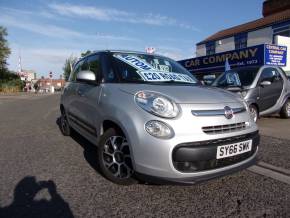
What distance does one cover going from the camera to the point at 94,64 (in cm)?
479

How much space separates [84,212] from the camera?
2.92 m

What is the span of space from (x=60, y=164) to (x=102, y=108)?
1212 mm

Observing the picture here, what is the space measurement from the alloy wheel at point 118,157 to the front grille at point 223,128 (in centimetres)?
86

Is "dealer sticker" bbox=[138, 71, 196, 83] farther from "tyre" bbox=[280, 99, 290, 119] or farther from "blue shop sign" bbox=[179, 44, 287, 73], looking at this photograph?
"blue shop sign" bbox=[179, 44, 287, 73]

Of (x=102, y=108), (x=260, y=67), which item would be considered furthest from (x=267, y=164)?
(x=260, y=67)

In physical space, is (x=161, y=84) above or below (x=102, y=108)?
above

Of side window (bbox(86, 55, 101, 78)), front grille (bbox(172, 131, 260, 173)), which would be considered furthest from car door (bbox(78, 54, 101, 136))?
front grille (bbox(172, 131, 260, 173))

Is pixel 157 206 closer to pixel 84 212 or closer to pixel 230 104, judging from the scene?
pixel 84 212

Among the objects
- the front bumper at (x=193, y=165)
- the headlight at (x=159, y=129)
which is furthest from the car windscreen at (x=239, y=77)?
the headlight at (x=159, y=129)

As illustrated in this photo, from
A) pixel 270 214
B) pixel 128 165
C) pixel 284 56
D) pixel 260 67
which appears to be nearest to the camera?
pixel 270 214

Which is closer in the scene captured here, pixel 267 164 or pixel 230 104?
pixel 230 104

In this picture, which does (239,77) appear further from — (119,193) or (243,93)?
(119,193)

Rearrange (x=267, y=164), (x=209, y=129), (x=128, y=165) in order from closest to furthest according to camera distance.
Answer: (x=209, y=129) → (x=128, y=165) → (x=267, y=164)

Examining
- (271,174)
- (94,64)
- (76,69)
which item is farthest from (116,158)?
(76,69)
